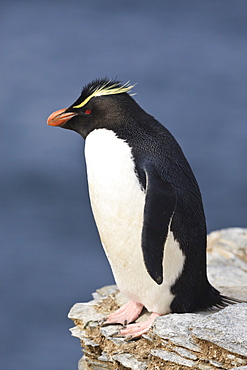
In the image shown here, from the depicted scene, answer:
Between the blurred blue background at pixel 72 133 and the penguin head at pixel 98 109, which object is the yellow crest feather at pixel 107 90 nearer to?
the penguin head at pixel 98 109

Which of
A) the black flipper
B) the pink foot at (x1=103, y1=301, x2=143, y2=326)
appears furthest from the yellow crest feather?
the pink foot at (x1=103, y1=301, x2=143, y2=326)

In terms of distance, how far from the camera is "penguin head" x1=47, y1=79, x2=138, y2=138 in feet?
9.06

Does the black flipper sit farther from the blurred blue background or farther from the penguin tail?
the blurred blue background

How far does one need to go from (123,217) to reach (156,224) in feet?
0.66

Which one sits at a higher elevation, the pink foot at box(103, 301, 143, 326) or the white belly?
the white belly

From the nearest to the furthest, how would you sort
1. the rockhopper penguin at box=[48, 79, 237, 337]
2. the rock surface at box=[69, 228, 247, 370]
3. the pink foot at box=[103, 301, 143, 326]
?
the rock surface at box=[69, 228, 247, 370] → the rockhopper penguin at box=[48, 79, 237, 337] → the pink foot at box=[103, 301, 143, 326]

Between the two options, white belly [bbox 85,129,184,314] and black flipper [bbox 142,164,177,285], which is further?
white belly [bbox 85,129,184,314]

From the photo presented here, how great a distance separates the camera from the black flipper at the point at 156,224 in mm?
2504

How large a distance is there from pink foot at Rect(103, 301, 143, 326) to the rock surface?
2 cm

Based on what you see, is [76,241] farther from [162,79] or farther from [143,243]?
[143,243]

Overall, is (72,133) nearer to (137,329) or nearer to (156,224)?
(137,329)

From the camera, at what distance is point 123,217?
2.68 metres

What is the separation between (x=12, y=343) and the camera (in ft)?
16.6

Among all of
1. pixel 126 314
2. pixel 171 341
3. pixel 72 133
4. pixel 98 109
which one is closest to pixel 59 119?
pixel 98 109
